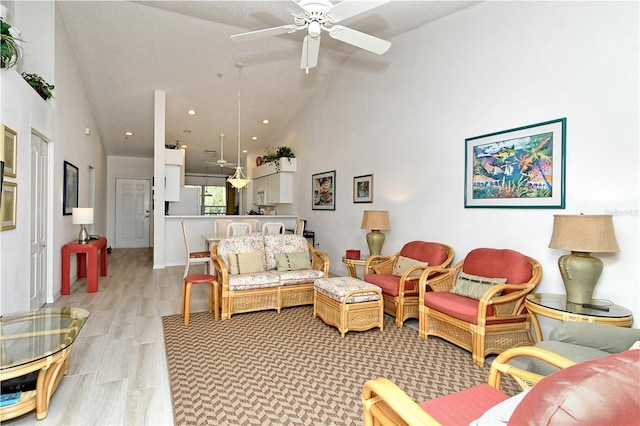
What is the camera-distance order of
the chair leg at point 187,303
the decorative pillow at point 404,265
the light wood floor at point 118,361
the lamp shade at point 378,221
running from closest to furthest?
the light wood floor at point 118,361, the chair leg at point 187,303, the decorative pillow at point 404,265, the lamp shade at point 378,221

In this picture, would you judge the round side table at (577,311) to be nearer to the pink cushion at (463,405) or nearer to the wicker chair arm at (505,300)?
the wicker chair arm at (505,300)

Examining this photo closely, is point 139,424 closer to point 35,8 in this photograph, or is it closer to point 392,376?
point 392,376

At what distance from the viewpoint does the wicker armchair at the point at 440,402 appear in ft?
3.77

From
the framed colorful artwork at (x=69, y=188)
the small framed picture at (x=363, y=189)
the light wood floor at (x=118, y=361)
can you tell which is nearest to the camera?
the light wood floor at (x=118, y=361)

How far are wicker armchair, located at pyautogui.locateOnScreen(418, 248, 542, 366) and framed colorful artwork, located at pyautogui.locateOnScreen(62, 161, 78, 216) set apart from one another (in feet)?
16.2

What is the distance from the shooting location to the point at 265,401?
210cm

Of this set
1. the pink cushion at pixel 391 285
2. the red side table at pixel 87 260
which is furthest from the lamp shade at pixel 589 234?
the red side table at pixel 87 260

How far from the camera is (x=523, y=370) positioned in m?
1.51

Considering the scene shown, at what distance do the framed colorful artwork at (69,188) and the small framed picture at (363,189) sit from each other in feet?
14.1

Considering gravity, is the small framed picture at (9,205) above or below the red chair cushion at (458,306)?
above

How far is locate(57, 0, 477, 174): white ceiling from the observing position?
14.0 feet

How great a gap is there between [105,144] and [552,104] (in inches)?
383

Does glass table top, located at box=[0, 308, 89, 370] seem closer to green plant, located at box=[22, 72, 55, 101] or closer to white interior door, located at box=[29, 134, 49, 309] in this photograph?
white interior door, located at box=[29, 134, 49, 309]

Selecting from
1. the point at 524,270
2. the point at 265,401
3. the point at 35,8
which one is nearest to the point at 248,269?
the point at 265,401
